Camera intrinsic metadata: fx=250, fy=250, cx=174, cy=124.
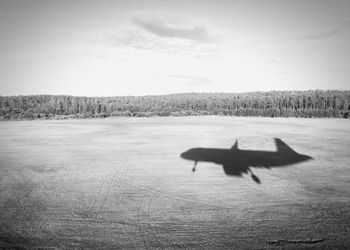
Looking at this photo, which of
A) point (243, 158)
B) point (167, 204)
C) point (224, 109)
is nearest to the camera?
point (167, 204)

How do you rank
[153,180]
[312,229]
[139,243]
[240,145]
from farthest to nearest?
[240,145]
[153,180]
[312,229]
[139,243]

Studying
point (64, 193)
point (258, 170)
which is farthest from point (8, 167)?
point (258, 170)

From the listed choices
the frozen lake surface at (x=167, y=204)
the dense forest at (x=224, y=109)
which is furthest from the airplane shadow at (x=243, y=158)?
the dense forest at (x=224, y=109)

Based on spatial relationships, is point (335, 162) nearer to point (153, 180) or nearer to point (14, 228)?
point (153, 180)

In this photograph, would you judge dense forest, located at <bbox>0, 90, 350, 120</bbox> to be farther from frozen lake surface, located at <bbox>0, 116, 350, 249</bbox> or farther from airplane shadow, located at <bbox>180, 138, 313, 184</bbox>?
frozen lake surface, located at <bbox>0, 116, 350, 249</bbox>

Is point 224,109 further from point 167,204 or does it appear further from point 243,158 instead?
point 167,204

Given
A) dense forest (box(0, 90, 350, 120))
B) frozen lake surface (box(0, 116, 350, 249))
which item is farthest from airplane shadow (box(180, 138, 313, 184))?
dense forest (box(0, 90, 350, 120))

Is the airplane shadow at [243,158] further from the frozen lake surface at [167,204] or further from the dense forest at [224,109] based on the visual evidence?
the dense forest at [224,109]

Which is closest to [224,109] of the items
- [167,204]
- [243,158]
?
[243,158]

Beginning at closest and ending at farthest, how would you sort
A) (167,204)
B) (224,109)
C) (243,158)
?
(167,204)
(243,158)
(224,109)
